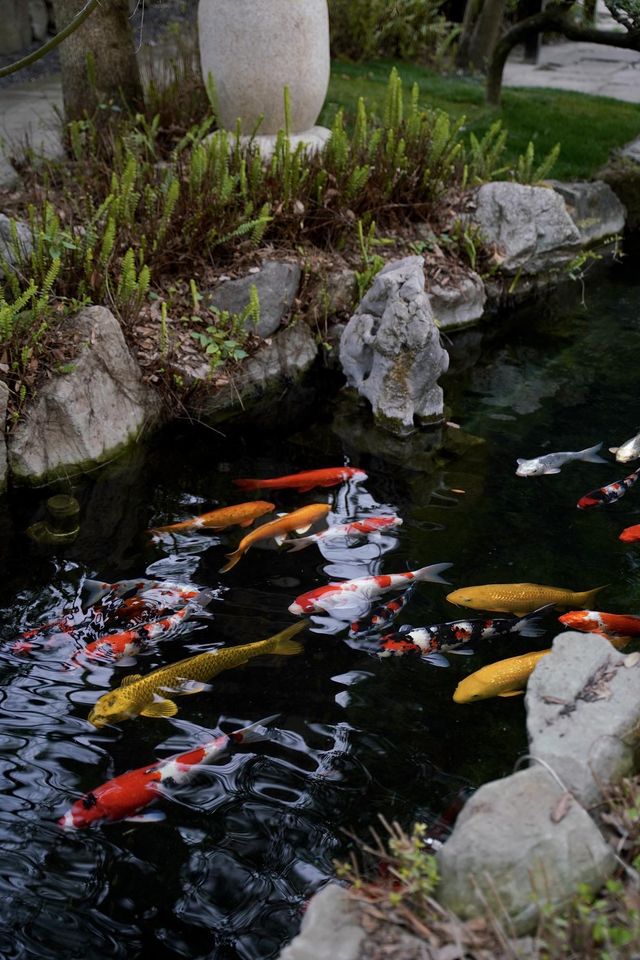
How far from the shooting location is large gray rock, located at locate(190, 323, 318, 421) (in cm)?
675

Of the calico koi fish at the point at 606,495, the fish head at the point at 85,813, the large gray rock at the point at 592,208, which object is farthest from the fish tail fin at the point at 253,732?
the large gray rock at the point at 592,208

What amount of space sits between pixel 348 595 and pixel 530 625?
911 mm

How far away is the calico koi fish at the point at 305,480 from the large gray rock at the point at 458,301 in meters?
2.57

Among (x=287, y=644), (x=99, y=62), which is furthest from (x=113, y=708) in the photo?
(x=99, y=62)

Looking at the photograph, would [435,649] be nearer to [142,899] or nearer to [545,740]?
[545,740]

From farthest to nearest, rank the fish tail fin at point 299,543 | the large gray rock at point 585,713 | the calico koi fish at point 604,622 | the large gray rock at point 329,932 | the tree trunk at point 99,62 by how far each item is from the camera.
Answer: the tree trunk at point 99,62 → the fish tail fin at point 299,543 → the calico koi fish at point 604,622 → the large gray rock at point 585,713 → the large gray rock at point 329,932

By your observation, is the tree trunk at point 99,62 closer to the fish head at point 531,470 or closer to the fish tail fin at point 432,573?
the fish head at point 531,470

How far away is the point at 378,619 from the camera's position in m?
4.58

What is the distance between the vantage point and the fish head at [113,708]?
3.92 metres

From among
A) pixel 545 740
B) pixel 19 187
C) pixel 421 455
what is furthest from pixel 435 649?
pixel 19 187

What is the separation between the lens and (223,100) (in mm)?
8398

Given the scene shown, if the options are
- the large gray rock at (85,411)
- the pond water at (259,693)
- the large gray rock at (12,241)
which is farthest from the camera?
the large gray rock at (12,241)

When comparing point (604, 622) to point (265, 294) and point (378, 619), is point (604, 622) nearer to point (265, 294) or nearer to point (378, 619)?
point (378, 619)

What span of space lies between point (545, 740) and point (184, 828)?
4.70 ft
